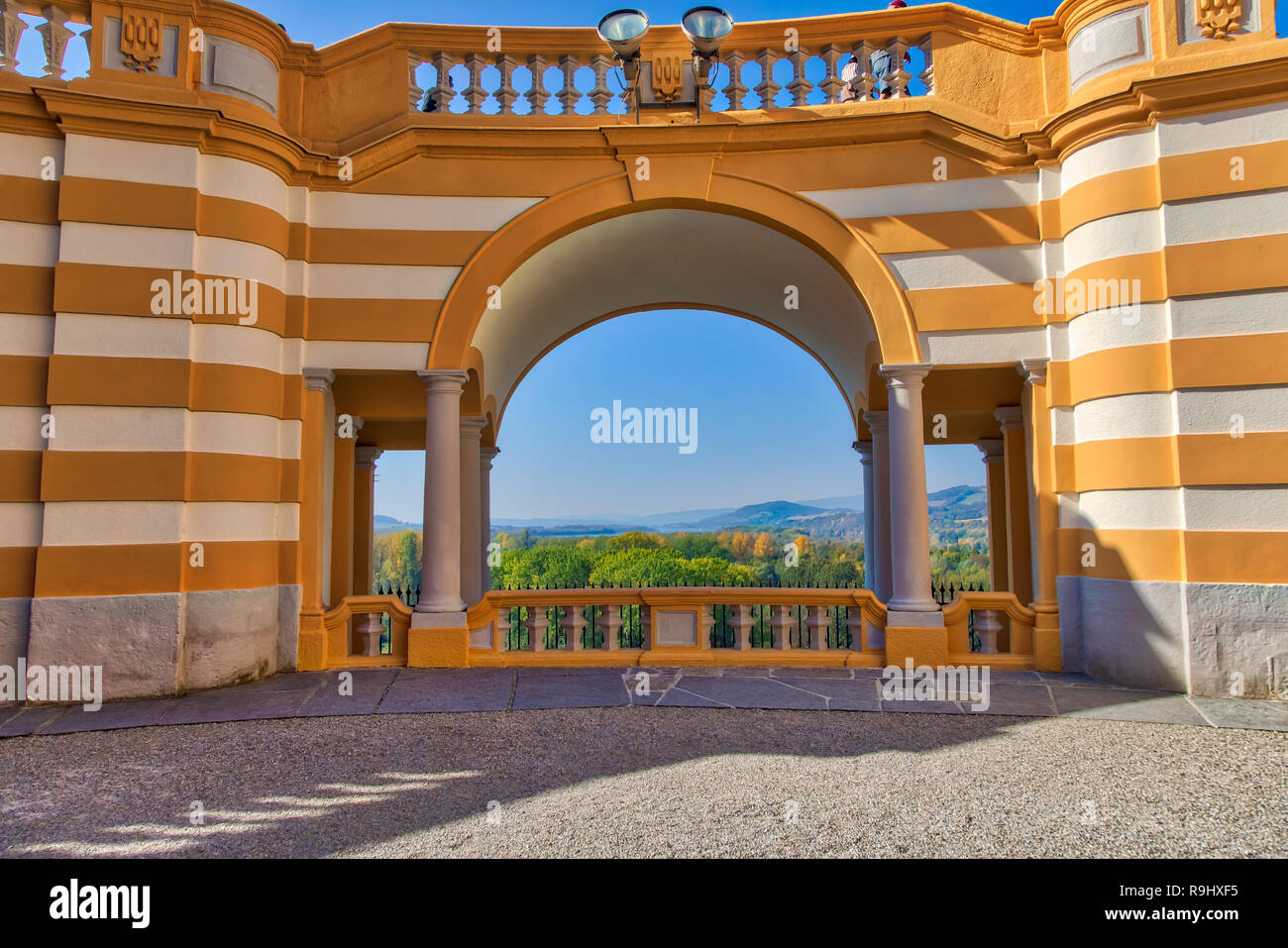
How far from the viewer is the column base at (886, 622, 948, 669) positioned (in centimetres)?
788

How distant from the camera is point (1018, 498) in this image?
431 inches

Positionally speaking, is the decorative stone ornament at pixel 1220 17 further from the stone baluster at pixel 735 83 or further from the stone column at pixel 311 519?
the stone column at pixel 311 519

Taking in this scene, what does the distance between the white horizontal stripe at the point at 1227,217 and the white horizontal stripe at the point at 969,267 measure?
1248 millimetres

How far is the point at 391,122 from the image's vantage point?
28.4 feet

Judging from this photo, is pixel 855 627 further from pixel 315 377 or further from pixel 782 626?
pixel 315 377

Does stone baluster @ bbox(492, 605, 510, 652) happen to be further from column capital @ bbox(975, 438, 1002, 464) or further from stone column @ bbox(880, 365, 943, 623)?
column capital @ bbox(975, 438, 1002, 464)

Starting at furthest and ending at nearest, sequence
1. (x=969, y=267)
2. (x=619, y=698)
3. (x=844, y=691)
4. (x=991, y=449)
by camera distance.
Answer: (x=991, y=449), (x=969, y=267), (x=844, y=691), (x=619, y=698)

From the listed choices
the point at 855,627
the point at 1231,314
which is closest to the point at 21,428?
the point at 855,627

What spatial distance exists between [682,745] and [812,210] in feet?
20.0

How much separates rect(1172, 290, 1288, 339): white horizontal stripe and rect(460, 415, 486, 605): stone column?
27.9 ft

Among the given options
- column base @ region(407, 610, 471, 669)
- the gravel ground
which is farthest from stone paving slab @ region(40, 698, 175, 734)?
column base @ region(407, 610, 471, 669)

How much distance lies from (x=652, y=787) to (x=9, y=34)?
9656 mm

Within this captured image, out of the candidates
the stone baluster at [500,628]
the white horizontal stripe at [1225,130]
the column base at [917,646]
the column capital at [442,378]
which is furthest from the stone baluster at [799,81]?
the stone baluster at [500,628]

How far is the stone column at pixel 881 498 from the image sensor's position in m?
11.1
